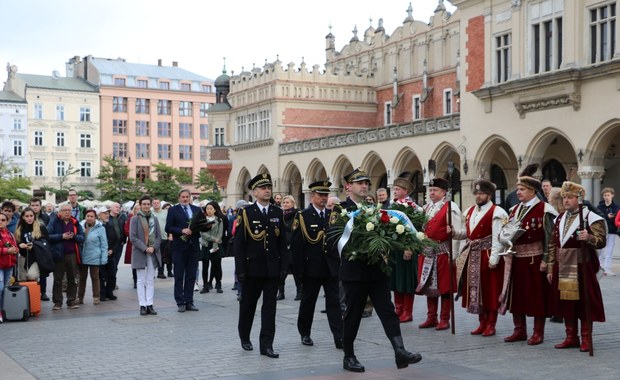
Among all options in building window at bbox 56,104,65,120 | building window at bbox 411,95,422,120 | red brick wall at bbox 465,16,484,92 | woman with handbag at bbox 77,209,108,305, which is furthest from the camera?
building window at bbox 56,104,65,120

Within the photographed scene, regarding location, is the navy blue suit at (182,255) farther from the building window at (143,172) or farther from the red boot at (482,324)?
the building window at (143,172)

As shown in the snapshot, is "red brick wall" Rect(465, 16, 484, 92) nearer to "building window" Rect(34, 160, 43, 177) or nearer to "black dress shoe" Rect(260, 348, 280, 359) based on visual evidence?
"black dress shoe" Rect(260, 348, 280, 359)

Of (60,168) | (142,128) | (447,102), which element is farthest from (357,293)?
(142,128)

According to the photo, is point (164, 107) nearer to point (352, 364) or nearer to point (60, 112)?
point (60, 112)

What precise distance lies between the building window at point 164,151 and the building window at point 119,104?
17.8 ft

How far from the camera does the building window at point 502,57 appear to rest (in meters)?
33.8

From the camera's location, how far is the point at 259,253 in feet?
31.8

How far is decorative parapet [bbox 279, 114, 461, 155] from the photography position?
3884 cm

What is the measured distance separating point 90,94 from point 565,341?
3267 inches

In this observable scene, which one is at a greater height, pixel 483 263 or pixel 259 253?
pixel 259 253

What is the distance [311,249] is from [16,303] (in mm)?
5035

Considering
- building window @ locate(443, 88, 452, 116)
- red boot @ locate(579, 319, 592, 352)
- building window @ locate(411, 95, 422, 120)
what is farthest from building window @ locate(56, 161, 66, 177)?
red boot @ locate(579, 319, 592, 352)

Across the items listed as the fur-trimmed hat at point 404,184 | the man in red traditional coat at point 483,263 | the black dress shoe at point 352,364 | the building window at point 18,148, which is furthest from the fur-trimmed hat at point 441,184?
the building window at point 18,148

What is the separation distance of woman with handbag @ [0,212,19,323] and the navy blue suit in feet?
7.68
